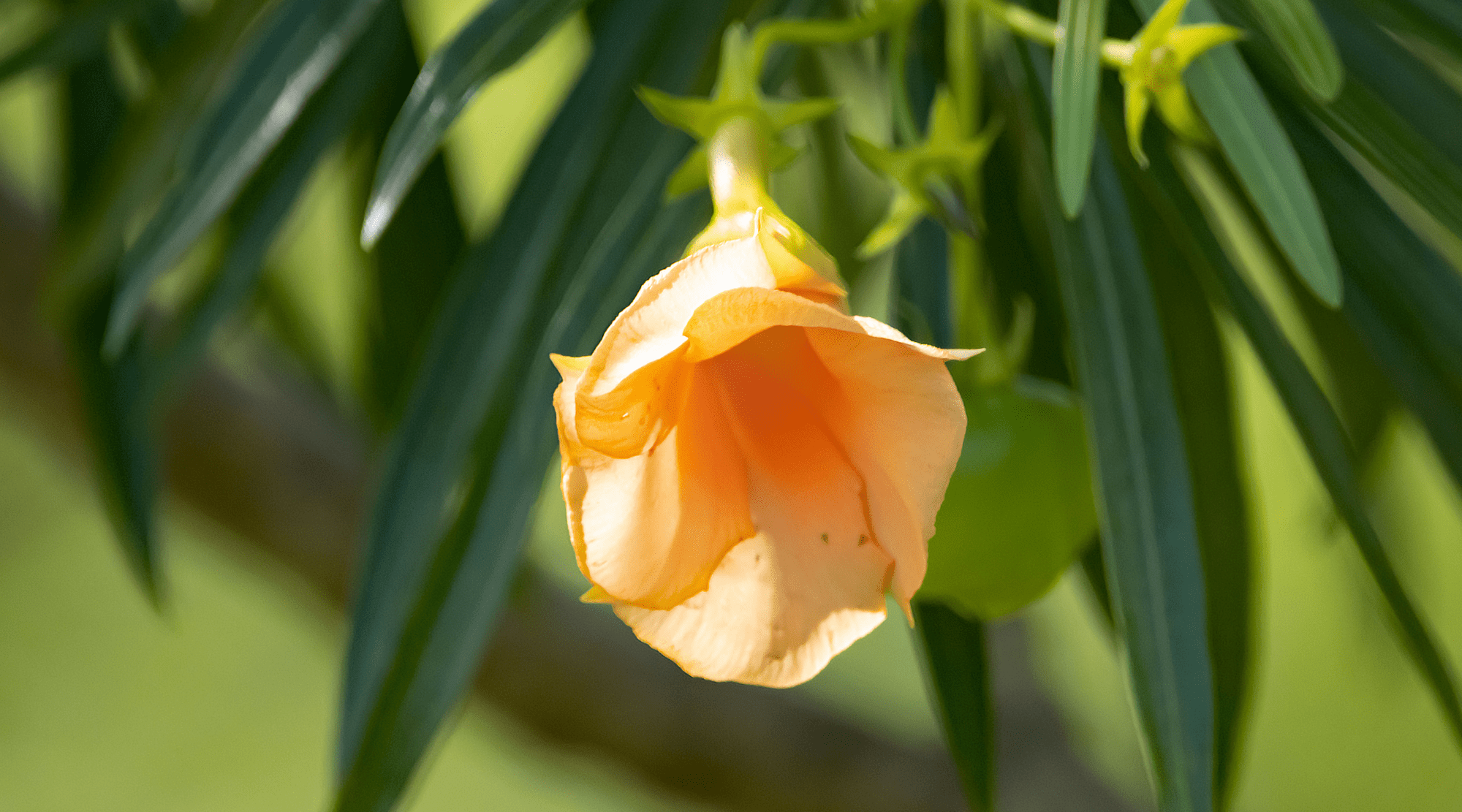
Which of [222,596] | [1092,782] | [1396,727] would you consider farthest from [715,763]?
[222,596]

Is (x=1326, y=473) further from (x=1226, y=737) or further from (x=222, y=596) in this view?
(x=222, y=596)

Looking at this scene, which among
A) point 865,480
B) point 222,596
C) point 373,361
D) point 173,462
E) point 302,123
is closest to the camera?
point 865,480

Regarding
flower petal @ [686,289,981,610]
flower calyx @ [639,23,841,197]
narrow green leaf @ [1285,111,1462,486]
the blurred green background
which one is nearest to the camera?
flower petal @ [686,289,981,610]

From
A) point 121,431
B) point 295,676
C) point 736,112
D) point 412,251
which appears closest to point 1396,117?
point 736,112

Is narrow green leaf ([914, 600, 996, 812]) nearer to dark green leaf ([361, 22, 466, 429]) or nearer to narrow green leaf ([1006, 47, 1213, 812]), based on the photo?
narrow green leaf ([1006, 47, 1213, 812])

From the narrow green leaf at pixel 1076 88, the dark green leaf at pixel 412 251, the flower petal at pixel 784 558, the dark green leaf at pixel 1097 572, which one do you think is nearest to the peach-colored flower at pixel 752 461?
the flower petal at pixel 784 558

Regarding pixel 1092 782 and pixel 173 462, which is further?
pixel 1092 782

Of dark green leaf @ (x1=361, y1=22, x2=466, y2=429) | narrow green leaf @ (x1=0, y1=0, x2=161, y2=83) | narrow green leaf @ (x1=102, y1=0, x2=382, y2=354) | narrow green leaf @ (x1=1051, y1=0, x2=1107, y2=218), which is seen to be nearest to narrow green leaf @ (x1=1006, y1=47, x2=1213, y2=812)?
narrow green leaf @ (x1=1051, y1=0, x2=1107, y2=218)
